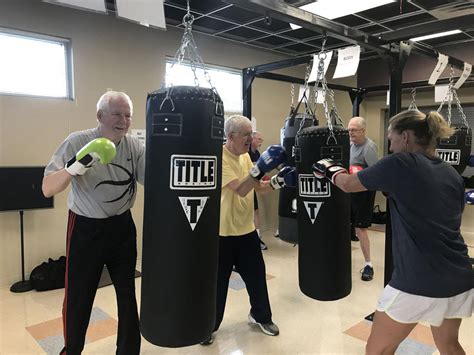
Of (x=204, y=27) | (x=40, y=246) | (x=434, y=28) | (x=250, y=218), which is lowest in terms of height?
(x=40, y=246)

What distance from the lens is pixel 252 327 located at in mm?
2740

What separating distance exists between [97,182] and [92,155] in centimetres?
25

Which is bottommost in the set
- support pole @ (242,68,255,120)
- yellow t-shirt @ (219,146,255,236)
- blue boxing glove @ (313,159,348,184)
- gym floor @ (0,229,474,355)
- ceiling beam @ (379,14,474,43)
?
gym floor @ (0,229,474,355)

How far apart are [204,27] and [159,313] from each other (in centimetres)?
381

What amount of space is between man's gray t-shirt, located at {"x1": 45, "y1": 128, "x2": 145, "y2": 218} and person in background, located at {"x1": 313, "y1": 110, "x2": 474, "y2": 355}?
3.57 ft

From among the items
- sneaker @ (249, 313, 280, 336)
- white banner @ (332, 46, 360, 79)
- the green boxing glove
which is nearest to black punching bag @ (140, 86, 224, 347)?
the green boxing glove

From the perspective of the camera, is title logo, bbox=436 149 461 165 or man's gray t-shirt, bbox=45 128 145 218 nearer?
man's gray t-shirt, bbox=45 128 145 218

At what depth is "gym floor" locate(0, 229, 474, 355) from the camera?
2.45 metres

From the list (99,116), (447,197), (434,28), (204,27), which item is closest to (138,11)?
(99,116)

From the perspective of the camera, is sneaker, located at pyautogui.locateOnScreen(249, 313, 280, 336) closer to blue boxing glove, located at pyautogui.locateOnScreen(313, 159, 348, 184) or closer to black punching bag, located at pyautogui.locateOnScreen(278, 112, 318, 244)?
black punching bag, located at pyautogui.locateOnScreen(278, 112, 318, 244)

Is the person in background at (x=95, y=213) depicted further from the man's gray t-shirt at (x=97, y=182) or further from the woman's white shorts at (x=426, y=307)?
the woman's white shorts at (x=426, y=307)

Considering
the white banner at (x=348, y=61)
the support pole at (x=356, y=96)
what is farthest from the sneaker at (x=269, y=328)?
the support pole at (x=356, y=96)

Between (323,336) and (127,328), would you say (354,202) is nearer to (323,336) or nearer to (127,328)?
(323,336)

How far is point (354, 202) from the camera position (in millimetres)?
3930
